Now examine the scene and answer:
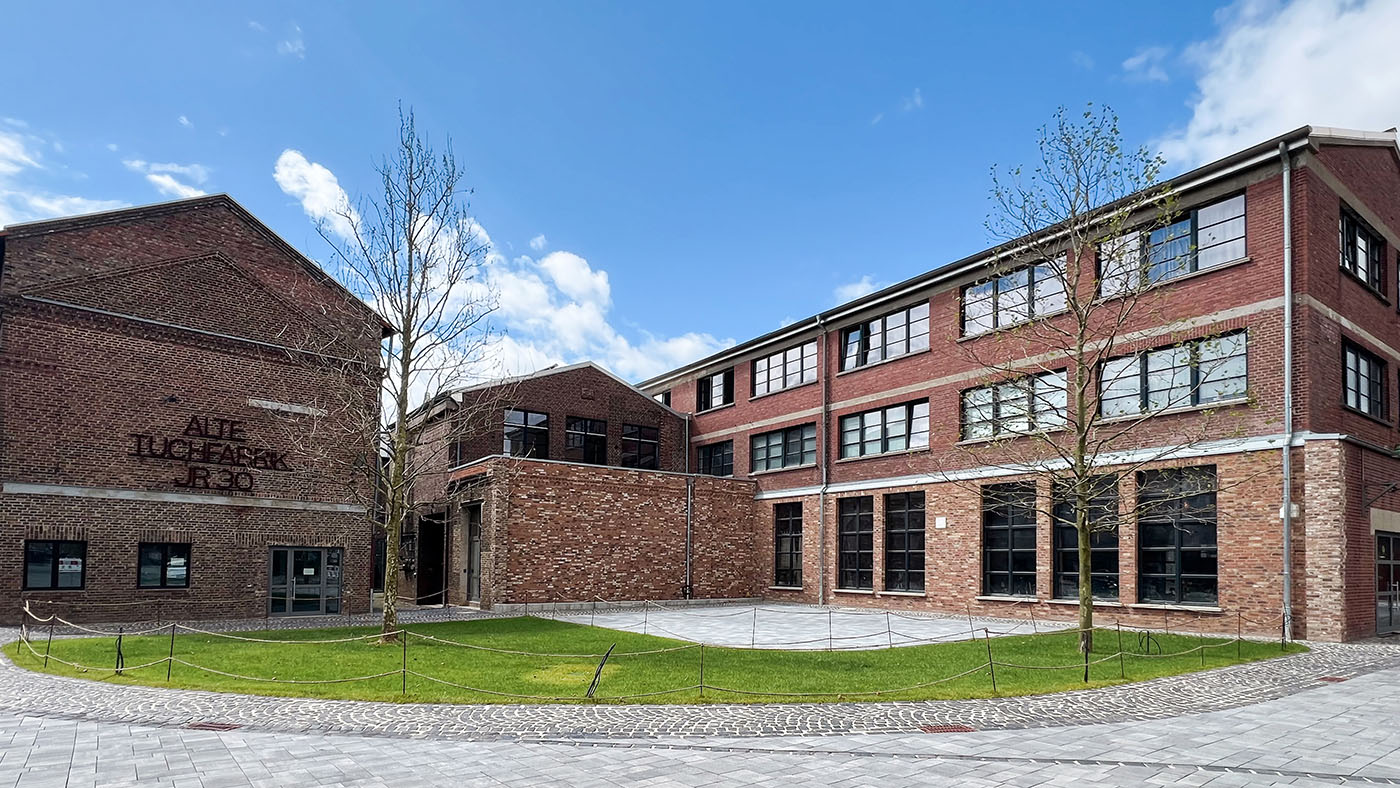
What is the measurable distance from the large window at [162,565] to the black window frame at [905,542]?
1839 cm

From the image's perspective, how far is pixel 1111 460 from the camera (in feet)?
65.7

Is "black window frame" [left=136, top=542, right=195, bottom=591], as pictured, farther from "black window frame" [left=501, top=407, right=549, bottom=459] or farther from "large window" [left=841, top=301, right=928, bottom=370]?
"large window" [left=841, top=301, right=928, bottom=370]

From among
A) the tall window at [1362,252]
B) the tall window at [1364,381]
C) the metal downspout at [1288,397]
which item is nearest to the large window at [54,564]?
the metal downspout at [1288,397]

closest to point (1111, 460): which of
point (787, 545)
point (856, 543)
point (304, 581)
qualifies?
point (856, 543)

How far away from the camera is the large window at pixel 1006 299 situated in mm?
22109

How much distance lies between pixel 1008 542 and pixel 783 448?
394 inches

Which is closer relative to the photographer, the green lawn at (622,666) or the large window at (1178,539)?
the green lawn at (622,666)

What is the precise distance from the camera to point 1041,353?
2206 cm

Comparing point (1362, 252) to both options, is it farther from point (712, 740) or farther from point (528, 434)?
point (528, 434)

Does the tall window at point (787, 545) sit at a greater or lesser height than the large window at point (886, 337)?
lesser

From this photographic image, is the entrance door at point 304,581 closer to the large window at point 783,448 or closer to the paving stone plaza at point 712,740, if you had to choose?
the paving stone plaza at point 712,740

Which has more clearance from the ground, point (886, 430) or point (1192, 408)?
point (1192, 408)

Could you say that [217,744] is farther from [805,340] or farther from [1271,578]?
[805,340]

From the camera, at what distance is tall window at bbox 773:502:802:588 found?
29.8 metres
